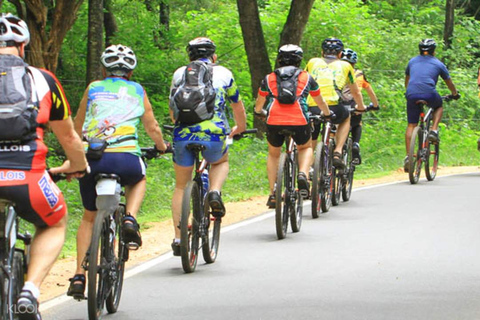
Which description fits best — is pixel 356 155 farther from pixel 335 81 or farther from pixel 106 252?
pixel 106 252

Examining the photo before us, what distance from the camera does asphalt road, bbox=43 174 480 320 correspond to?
820 cm

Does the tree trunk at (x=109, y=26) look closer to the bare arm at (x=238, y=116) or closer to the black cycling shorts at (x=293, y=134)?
the black cycling shorts at (x=293, y=134)

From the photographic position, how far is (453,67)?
34250 millimetres

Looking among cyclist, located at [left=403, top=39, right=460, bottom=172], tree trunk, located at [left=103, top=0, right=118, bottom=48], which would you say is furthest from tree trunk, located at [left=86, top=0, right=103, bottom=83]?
cyclist, located at [left=403, top=39, right=460, bottom=172]

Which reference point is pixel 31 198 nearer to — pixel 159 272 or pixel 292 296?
pixel 292 296

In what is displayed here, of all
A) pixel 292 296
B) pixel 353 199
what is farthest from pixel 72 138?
pixel 353 199

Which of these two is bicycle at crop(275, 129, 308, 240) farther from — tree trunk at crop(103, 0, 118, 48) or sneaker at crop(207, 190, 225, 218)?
tree trunk at crop(103, 0, 118, 48)

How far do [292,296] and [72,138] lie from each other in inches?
126

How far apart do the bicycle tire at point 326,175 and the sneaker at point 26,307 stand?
856 centimetres

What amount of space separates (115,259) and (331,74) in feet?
23.6

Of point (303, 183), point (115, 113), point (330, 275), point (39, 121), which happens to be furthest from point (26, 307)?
point (303, 183)

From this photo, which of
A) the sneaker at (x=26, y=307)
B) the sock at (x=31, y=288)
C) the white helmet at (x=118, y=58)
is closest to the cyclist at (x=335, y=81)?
the white helmet at (x=118, y=58)

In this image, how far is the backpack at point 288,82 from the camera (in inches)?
478

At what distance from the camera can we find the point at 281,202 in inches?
462
